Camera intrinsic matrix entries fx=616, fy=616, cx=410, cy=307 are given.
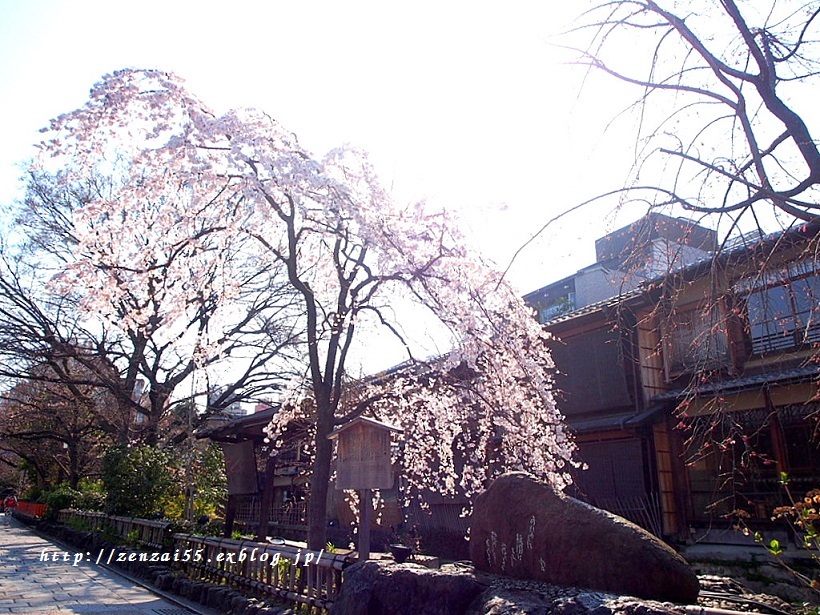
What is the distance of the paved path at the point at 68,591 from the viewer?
27.7 feet

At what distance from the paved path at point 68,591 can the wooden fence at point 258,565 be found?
32.7 inches

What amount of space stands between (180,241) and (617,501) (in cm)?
1153

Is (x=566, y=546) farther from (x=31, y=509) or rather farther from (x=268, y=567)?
(x=31, y=509)

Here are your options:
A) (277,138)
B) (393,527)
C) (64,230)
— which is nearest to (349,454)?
(277,138)

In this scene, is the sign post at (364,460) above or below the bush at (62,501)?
above

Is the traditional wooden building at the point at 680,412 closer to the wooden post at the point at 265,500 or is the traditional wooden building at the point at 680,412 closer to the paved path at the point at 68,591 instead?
the wooden post at the point at 265,500

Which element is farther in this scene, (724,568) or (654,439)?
(654,439)

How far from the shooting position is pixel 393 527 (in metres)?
18.7

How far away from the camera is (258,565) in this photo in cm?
880

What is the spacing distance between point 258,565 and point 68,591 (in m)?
3.51

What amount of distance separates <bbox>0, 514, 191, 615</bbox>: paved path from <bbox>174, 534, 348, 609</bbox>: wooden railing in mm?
841

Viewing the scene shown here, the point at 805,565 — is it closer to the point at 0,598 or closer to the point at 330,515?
the point at 0,598

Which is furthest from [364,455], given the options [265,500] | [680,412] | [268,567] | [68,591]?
[265,500]

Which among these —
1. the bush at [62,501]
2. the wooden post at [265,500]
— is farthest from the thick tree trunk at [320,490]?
the bush at [62,501]
